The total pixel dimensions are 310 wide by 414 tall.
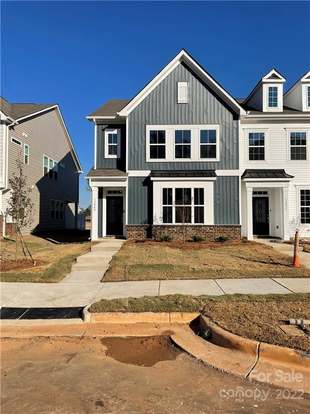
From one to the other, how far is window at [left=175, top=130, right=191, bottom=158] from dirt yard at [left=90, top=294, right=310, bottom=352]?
40.1 feet

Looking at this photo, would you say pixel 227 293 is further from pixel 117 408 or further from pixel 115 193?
pixel 115 193

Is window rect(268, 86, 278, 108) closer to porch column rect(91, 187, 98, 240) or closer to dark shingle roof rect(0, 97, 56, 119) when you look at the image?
porch column rect(91, 187, 98, 240)

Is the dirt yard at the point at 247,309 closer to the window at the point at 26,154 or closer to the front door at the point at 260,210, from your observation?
the front door at the point at 260,210

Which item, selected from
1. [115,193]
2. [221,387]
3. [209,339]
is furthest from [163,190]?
[221,387]

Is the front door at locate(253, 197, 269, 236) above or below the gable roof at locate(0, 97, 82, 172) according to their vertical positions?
below

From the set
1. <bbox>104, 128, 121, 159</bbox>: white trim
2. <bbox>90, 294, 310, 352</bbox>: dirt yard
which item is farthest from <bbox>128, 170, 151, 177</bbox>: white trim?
<bbox>90, 294, 310, 352</bbox>: dirt yard

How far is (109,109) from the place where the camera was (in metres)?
21.0

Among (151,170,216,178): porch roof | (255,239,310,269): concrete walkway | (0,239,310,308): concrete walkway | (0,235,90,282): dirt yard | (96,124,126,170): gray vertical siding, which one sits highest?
(96,124,126,170): gray vertical siding

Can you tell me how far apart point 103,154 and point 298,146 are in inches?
416

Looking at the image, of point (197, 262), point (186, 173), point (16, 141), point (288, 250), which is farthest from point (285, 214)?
point (16, 141)

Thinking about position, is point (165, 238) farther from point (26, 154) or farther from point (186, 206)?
point (26, 154)

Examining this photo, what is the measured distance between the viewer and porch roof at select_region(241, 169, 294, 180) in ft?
60.4

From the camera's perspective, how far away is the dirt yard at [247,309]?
5.12 meters

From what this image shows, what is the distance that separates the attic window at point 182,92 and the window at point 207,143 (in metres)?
1.91
